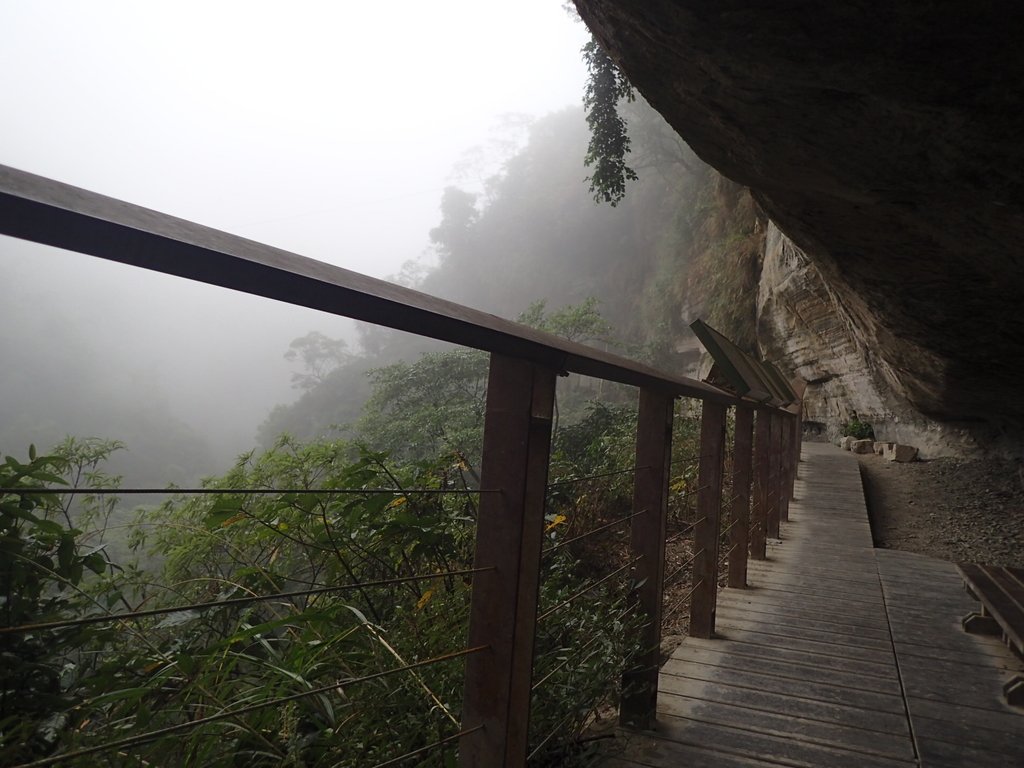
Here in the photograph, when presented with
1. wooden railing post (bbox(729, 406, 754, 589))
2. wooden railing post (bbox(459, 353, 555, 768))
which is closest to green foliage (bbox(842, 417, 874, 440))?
wooden railing post (bbox(729, 406, 754, 589))

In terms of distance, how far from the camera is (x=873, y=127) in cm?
285

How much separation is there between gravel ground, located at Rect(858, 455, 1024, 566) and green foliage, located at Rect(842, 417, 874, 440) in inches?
136

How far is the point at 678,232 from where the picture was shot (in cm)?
2691

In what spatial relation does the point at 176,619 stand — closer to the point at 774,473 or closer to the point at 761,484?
the point at 761,484

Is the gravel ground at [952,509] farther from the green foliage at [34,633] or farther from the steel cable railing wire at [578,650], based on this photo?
the green foliage at [34,633]

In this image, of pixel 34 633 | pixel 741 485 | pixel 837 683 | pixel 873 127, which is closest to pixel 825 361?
pixel 741 485

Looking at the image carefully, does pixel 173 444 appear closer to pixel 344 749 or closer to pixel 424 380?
pixel 424 380

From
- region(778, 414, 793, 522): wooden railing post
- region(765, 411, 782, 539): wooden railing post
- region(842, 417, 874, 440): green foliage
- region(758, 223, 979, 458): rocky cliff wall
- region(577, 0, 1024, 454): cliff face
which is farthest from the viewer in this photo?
region(842, 417, 874, 440): green foliage

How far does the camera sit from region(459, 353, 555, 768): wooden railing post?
1159mm

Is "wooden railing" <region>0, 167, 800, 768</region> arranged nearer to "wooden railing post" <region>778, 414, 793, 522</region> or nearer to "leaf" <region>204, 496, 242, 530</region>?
"leaf" <region>204, 496, 242, 530</region>

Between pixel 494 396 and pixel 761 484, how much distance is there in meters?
3.73

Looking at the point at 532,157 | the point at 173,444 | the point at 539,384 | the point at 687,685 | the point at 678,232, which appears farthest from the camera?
the point at 532,157

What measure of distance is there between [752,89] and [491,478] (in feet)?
8.08

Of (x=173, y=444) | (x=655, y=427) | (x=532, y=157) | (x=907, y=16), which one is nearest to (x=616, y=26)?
(x=907, y=16)
